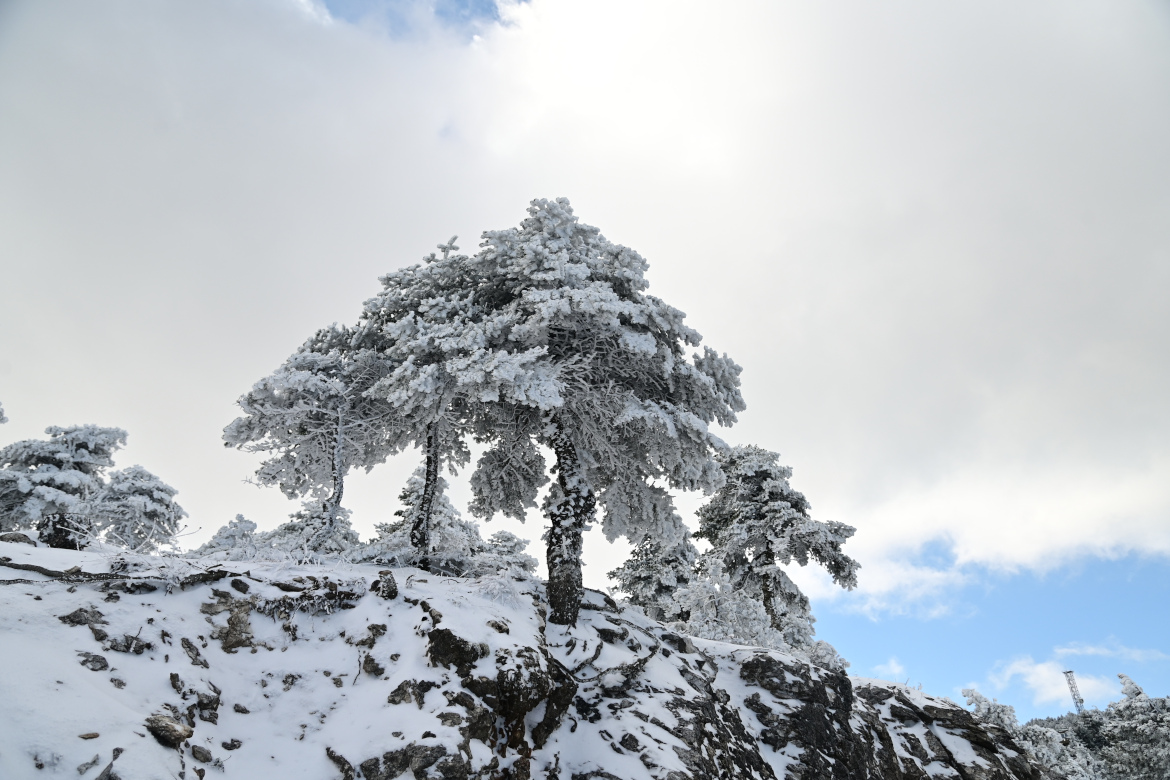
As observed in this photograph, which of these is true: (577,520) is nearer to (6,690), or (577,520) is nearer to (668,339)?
(668,339)

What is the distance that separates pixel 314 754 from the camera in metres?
5.48

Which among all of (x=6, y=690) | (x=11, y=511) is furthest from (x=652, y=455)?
(x=11, y=511)

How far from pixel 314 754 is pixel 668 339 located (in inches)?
386

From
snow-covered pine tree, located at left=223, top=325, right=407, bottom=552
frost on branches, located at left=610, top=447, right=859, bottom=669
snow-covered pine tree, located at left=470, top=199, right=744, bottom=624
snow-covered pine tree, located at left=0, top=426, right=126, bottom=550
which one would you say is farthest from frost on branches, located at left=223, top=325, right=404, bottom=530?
frost on branches, located at left=610, top=447, right=859, bottom=669

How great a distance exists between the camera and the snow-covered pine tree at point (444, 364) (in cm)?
1050

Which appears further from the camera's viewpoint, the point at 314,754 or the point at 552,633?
the point at 552,633

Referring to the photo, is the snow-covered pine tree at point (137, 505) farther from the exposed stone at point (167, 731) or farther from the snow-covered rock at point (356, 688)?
the exposed stone at point (167, 731)

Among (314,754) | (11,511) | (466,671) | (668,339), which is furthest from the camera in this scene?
(11,511)

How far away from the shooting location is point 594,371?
12.7 m

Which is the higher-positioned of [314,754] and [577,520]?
[577,520]

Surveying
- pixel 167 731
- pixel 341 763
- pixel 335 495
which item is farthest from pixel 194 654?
pixel 335 495

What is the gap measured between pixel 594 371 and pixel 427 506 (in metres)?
4.94

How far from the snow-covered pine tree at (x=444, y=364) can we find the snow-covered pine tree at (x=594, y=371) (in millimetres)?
548

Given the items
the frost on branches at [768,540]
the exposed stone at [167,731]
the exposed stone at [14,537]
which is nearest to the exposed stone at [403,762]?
the exposed stone at [167,731]
